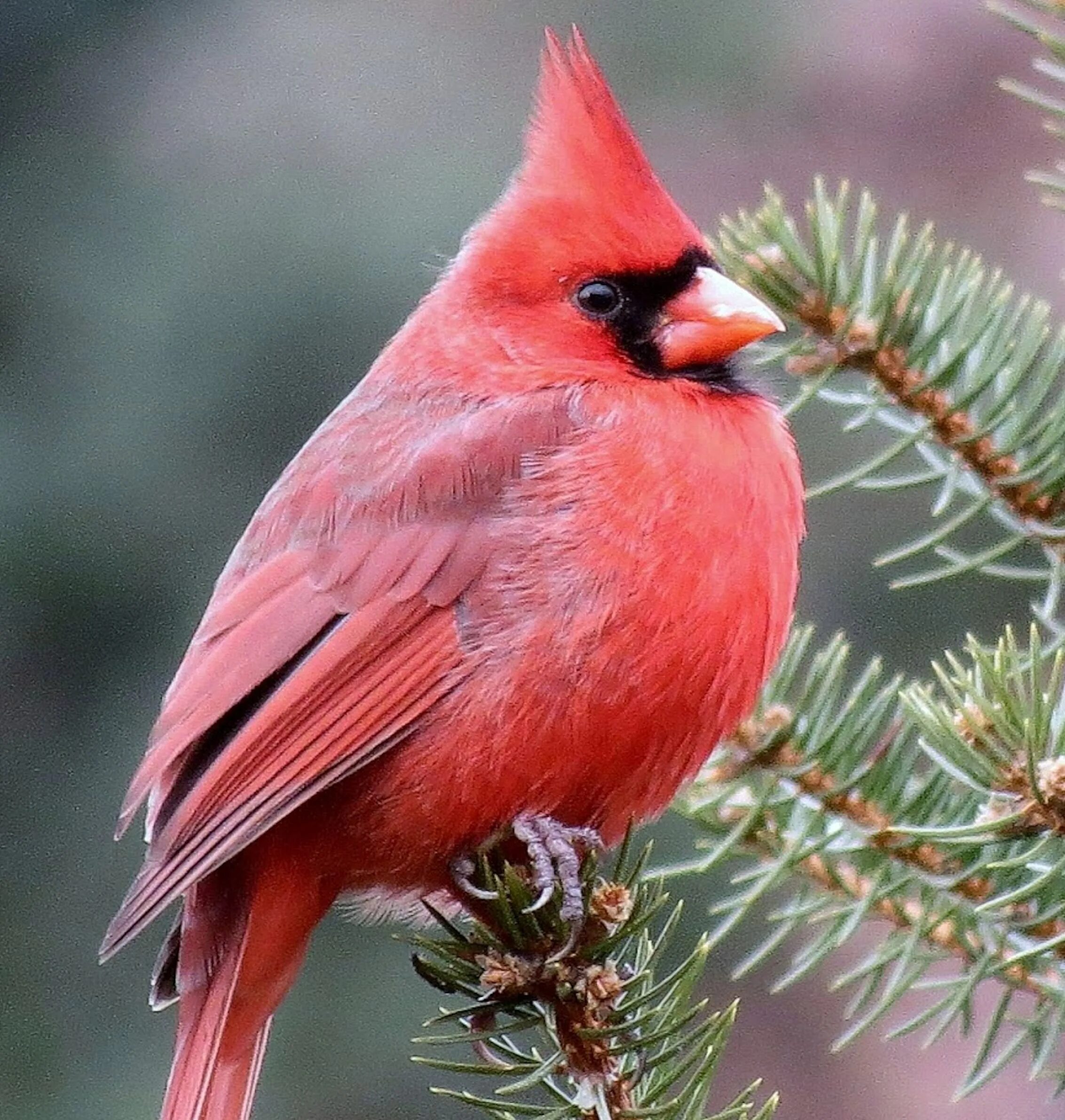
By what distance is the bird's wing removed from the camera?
6.68 feet

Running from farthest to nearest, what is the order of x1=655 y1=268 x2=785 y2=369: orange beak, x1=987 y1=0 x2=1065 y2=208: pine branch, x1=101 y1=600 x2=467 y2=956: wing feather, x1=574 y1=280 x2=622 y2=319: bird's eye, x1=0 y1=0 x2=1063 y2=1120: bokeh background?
x1=0 y1=0 x2=1063 y2=1120: bokeh background
x1=574 y1=280 x2=622 y2=319: bird's eye
x1=655 y1=268 x2=785 y2=369: orange beak
x1=101 y1=600 x2=467 y2=956: wing feather
x1=987 y1=0 x2=1065 y2=208: pine branch

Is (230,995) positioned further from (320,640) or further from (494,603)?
(494,603)

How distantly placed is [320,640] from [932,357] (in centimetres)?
77

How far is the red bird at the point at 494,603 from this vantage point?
1.99 metres

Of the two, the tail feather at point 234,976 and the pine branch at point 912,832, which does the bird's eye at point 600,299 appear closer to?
the pine branch at point 912,832

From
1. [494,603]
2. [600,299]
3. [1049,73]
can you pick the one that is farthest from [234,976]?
[1049,73]

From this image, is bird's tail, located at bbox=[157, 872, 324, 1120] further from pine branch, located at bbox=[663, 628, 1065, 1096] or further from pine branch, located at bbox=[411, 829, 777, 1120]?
pine branch, located at bbox=[663, 628, 1065, 1096]

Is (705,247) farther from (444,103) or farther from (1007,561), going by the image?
(444,103)

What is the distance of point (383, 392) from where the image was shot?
2396 millimetres

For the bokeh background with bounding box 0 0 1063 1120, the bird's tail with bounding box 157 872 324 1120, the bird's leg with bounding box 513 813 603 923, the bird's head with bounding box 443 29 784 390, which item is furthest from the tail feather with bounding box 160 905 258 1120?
the bokeh background with bounding box 0 0 1063 1120

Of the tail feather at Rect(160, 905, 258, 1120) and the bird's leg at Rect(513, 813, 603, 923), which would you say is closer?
the bird's leg at Rect(513, 813, 603, 923)

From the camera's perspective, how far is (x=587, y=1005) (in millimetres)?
1612

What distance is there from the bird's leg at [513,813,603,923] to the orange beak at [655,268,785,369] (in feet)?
1.92

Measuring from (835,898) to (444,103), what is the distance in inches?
94.4
